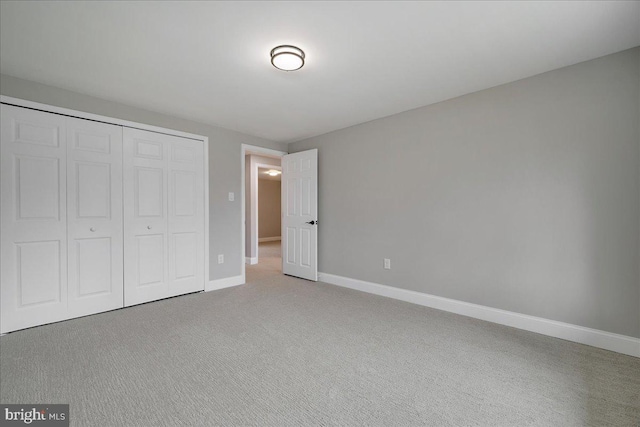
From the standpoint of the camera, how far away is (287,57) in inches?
86.9

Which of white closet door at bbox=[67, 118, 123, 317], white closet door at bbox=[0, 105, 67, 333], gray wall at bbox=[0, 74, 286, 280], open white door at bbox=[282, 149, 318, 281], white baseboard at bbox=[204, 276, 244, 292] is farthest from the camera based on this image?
open white door at bbox=[282, 149, 318, 281]

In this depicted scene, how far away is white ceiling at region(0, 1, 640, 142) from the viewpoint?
180cm

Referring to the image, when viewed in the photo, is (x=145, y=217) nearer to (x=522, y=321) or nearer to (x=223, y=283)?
(x=223, y=283)

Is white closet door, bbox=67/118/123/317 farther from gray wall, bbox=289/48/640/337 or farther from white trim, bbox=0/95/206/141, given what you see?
gray wall, bbox=289/48/640/337

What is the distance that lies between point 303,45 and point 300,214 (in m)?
2.91

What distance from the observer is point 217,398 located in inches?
66.8

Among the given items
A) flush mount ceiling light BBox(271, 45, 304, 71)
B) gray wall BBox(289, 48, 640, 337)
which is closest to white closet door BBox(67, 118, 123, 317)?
flush mount ceiling light BBox(271, 45, 304, 71)

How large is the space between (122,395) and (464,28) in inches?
128

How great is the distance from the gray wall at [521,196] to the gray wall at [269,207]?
21.7ft

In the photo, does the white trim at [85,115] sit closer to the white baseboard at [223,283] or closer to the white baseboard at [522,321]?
the white baseboard at [223,283]

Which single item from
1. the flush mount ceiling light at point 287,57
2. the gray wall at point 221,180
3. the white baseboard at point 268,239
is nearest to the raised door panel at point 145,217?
the gray wall at point 221,180

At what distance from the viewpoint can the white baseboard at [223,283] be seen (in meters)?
4.04

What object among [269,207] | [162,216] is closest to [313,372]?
[162,216]

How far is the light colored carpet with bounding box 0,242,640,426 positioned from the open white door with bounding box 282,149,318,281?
1.64m
